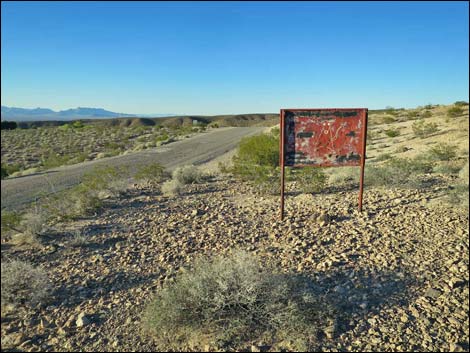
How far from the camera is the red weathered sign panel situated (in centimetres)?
767

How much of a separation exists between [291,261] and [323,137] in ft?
10.4

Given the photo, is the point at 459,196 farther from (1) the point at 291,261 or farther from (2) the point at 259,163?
(2) the point at 259,163

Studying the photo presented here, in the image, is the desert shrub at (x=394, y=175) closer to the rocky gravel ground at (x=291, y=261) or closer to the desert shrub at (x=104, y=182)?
the rocky gravel ground at (x=291, y=261)

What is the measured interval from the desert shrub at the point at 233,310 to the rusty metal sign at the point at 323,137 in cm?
333

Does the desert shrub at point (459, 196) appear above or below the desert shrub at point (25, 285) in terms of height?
above

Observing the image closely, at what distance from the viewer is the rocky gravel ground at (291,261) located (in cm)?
400

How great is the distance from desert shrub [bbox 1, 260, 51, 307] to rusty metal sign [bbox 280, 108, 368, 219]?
15.6ft

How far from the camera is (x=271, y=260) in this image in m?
5.78

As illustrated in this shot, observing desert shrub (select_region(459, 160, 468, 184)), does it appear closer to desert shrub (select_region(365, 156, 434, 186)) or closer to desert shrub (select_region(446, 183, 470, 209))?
desert shrub (select_region(365, 156, 434, 186))

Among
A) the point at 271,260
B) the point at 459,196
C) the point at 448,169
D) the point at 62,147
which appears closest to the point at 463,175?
the point at 448,169

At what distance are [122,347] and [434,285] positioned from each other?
4148mm

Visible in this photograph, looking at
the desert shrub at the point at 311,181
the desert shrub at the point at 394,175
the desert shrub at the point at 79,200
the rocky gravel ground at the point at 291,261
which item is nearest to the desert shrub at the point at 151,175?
the desert shrub at the point at 79,200

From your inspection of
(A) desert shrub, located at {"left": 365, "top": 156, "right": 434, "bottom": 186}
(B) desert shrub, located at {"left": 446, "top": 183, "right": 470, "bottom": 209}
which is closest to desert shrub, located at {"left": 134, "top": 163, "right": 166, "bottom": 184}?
(A) desert shrub, located at {"left": 365, "top": 156, "right": 434, "bottom": 186}

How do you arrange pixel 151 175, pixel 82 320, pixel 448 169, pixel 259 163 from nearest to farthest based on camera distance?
1. pixel 82 320
2. pixel 448 169
3. pixel 151 175
4. pixel 259 163
